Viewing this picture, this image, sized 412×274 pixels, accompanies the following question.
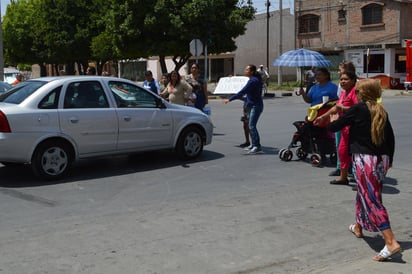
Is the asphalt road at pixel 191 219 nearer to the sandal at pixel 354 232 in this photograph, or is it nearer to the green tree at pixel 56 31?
the sandal at pixel 354 232

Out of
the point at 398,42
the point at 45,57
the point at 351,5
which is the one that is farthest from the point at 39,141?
the point at 45,57

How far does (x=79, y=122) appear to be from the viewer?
28.3ft

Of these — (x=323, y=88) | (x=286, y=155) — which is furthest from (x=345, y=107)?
(x=286, y=155)

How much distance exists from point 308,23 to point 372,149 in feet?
137

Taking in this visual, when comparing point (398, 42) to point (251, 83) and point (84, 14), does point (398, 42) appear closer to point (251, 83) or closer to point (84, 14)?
point (84, 14)

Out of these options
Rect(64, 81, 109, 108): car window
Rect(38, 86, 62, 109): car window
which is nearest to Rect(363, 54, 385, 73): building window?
Rect(64, 81, 109, 108): car window

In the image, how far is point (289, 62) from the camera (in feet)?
55.7

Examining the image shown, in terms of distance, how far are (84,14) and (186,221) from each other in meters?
40.2

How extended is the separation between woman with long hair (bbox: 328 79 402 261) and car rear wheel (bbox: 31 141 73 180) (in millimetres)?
4845

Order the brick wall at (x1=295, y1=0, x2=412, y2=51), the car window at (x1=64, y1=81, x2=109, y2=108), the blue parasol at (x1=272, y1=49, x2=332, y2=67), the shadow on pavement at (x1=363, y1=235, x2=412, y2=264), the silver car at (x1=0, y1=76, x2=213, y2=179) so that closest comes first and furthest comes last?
1. the shadow on pavement at (x1=363, y1=235, x2=412, y2=264)
2. the silver car at (x1=0, y1=76, x2=213, y2=179)
3. the car window at (x1=64, y1=81, x2=109, y2=108)
4. the blue parasol at (x1=272, y1=49, x2=332, y2=67)
5. the brick wall at (x1=295, y1=0, x2=412, y2=51)

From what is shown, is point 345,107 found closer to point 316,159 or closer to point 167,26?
point 316,159

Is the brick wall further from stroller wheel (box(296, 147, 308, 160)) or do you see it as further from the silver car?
the silver car

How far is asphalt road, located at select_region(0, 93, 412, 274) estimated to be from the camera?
504cm

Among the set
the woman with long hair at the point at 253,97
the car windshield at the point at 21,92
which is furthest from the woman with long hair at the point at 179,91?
the car windshield at the point at 21,92
